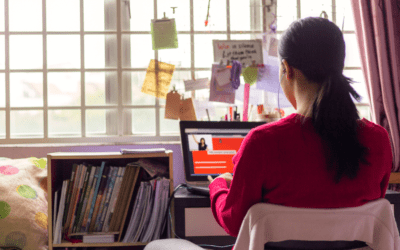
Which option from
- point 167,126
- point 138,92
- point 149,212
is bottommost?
point 149,212

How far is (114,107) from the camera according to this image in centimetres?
207

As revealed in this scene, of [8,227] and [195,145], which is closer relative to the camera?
[8,227]

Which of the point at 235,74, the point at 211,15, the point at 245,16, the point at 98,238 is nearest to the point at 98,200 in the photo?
the point at 98,238

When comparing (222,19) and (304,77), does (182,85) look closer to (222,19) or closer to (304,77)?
(222,19)

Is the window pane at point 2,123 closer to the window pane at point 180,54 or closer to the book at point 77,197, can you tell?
the book at point 77,197

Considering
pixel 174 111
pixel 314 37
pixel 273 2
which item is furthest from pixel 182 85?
pixel 314 37

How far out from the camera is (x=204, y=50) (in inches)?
81.9

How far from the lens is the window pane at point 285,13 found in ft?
6.88

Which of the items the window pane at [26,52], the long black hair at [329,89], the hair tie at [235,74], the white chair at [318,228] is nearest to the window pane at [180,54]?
the hair tie at [235,74]

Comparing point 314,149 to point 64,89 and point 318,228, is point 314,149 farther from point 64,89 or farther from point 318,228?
point 64,89

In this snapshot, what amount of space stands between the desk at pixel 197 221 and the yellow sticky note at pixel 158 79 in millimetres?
858

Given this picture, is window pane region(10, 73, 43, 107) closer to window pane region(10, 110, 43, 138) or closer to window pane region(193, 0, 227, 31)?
window pane region(10, 110, 43, 138)

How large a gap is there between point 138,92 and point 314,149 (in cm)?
152

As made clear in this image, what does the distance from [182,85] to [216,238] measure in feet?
3.32
